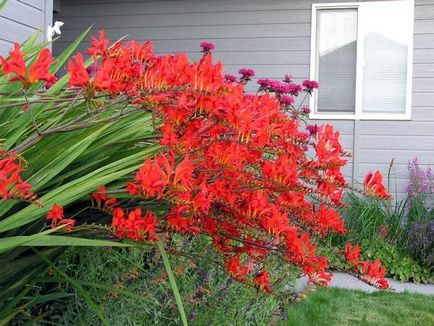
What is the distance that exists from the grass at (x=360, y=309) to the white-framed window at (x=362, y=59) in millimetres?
2314

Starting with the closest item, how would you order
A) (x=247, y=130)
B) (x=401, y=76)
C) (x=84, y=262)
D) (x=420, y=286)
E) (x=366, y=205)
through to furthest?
(x=247, y=130)
(x=84, y=262)
(x=420, y=286)
(x=366, y=205)
(x=401, y=76)

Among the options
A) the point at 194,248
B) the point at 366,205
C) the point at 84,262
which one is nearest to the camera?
the point at 84,262

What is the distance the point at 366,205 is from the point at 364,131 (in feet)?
2.96

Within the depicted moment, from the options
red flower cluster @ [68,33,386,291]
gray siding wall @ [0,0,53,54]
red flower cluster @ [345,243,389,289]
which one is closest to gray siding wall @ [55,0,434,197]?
gray siding wall @ [0,0,53,54]

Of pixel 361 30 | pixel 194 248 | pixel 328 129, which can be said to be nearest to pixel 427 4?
pixel 361 30

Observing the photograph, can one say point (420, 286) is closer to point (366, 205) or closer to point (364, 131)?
point (366, 205)

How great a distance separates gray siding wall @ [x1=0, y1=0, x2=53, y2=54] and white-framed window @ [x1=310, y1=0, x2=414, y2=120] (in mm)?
3453

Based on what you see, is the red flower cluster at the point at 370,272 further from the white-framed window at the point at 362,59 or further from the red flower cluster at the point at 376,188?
the white-framed window at the point at 362,59

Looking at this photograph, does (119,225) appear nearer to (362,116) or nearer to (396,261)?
(396,261)

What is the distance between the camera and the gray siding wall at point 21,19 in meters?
3.57

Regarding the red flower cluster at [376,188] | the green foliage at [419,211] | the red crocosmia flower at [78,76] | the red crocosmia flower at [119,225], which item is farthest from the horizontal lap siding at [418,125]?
the red crocosmia flower at [78,76]

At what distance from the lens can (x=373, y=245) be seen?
5.77 meters

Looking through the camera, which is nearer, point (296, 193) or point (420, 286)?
point (296, 193)

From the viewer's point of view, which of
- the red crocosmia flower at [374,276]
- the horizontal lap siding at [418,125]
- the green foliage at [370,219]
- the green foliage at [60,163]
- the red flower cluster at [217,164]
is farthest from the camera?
the horizontal lap siding at [418,125]
